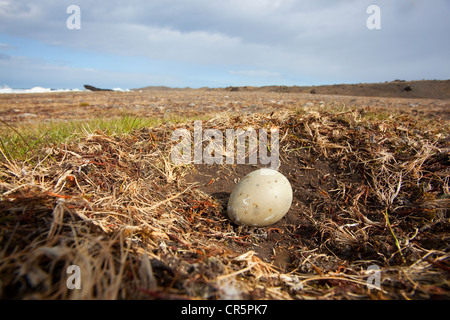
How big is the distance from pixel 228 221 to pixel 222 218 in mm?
65

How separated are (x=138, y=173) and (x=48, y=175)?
0.77 m

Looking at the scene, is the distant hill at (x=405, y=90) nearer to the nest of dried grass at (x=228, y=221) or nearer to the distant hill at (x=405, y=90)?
the distant hill at (x=405, y=90)

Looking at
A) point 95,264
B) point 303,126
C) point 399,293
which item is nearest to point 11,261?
point 95,264

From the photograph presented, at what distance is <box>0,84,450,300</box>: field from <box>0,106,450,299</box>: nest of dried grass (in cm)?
1

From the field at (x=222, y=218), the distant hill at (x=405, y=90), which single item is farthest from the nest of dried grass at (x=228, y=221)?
the distant hill at (x=405, y=90)

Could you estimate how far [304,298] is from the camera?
1.45m

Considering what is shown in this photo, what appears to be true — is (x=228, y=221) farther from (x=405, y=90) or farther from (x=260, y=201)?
(x=405, y=90)

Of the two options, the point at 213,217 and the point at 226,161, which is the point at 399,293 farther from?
the point at 226,161

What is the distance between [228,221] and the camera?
2.43 meters

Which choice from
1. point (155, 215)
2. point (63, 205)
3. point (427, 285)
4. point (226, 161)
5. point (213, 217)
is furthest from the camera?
point (226, 161)

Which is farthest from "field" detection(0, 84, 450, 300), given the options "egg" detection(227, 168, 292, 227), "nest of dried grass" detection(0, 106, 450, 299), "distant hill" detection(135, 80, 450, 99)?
"distant hill" detection(135, 80, 450, 99)

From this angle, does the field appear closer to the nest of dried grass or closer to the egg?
the nest of dried grass

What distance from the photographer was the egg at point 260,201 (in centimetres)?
224

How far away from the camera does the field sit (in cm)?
127
